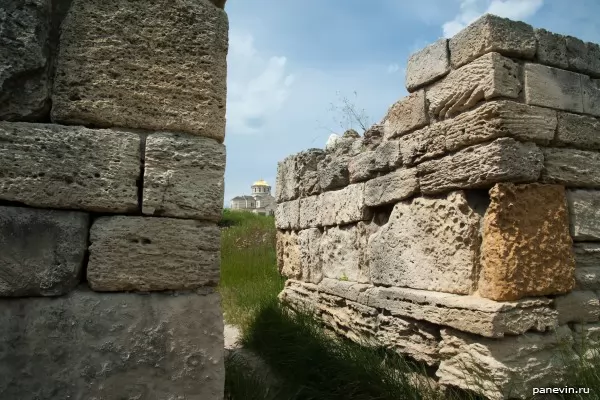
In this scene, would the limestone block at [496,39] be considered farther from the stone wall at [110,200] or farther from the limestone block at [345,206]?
the stone wall at [110,200]

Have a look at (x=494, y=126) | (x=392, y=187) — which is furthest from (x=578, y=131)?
(x=392, y=187)

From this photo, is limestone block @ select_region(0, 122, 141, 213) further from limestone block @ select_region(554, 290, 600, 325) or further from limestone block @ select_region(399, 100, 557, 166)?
limestone block @ select_region(554, 290, 600, 325)

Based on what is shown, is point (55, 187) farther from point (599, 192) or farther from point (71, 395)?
point (599, 192)

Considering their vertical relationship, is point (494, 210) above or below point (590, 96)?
below

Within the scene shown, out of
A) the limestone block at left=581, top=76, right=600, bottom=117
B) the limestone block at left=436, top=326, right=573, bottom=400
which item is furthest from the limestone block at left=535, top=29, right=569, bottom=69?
the limestone block at left=436, top=326, right=573, bottom=400

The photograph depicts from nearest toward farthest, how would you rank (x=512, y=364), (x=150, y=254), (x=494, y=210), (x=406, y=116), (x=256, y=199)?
1. (x=150, y=254)
2. (x=512, y=364)
3. (x=494, y=210)
4. (x=406, y=116)
5. (x=256, y=199)

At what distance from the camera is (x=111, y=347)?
193 centimetres

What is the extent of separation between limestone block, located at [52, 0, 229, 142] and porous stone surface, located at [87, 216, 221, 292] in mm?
451

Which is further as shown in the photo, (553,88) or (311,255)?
(311,255)

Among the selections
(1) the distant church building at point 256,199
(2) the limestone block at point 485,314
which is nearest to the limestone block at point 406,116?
(2) the limestone block at point 485,314

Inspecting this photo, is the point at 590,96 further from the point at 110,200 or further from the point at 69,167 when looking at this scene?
the point at 69,167

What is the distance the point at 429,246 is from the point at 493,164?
A: 2.85 ft

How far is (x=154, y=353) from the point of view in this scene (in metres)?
1.99

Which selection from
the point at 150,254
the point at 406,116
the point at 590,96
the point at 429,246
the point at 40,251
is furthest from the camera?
the point at 406,116
